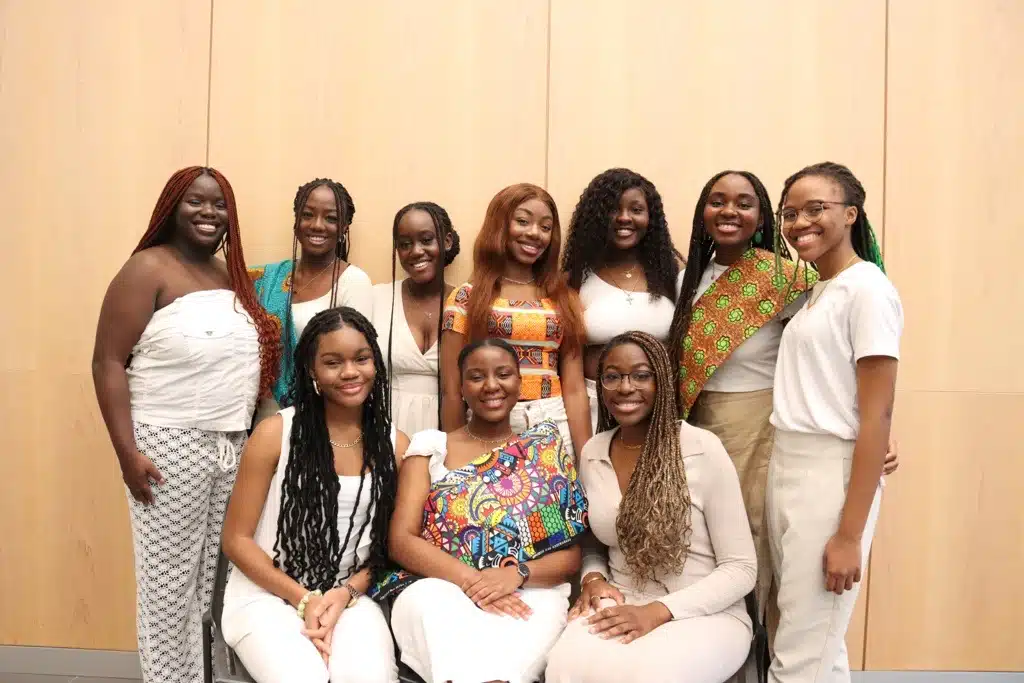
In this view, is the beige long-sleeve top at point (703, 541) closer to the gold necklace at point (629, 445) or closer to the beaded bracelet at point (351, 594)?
the gold necklace at point (629, 445)

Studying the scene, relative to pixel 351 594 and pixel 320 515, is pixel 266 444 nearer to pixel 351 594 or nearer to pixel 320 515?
pixel 320 515

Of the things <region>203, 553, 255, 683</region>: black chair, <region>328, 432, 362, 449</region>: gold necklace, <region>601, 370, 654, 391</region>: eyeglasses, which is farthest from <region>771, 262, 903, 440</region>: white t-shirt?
<region>203, 553, 255, 683</region>: black chair

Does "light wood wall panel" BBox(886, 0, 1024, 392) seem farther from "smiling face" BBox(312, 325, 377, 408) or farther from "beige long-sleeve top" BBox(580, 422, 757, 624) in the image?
"smiling face" BBox(312, 325, 377, 408)

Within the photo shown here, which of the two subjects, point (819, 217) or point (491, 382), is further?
point (491, 382)

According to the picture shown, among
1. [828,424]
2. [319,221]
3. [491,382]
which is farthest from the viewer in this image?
[319,221]

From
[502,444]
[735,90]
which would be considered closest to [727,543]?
[502,444]

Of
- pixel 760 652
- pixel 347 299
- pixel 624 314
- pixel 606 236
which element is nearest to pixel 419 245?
pixel 347 299

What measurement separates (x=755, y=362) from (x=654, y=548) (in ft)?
2.32

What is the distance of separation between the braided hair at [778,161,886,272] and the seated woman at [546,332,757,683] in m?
0.57

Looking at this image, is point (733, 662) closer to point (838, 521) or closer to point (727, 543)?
point (727, 543)

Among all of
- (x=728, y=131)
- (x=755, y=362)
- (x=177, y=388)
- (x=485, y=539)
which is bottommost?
(x=485, y=539)

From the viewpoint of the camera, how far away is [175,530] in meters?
2.33

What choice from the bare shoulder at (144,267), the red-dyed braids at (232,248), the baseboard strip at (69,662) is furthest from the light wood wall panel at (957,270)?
the baseboard strip at (69,662)

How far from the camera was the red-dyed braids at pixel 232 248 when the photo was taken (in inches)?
93.6
